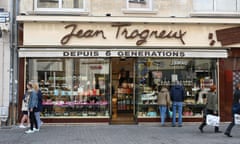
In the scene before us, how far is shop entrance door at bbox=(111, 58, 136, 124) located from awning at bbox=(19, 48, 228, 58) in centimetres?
86

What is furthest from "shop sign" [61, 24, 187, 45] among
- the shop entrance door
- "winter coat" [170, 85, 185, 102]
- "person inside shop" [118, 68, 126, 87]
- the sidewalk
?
the sidewalk

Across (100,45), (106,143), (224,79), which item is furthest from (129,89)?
(106,143)

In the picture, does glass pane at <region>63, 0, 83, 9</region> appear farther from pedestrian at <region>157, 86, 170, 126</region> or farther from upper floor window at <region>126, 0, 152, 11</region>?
pedestrian at <region>157, 86, 170, 126</region>

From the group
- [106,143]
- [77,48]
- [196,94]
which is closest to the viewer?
[106,143]

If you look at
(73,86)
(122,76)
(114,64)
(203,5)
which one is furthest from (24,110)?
(203,5)

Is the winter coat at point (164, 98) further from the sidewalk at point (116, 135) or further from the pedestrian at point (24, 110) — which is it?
the pedestrian at point (24, 110)

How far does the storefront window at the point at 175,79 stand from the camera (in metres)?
15.6

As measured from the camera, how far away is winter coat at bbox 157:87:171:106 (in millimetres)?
14977

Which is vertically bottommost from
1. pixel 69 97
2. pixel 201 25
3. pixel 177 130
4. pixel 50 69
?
pixel 177 130

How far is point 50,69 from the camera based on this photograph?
15281mm

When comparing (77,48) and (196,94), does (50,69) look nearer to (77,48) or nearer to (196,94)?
(77,48)

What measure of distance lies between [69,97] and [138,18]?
4.08 metres

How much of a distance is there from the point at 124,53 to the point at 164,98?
7.57 ft

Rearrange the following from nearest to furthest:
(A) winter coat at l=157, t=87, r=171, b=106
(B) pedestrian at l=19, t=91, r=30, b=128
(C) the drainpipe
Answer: (B) pedestrian at l=19, t=91, r=30, b=128 < (C) the drainpipe < (A) winter coat at l=157, t=87, r=171, b=106
